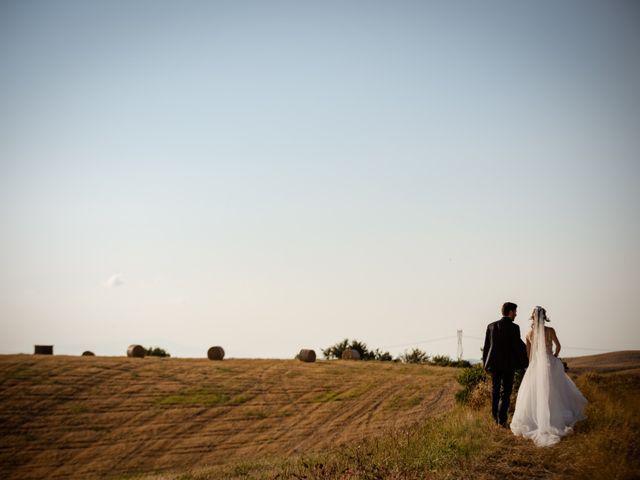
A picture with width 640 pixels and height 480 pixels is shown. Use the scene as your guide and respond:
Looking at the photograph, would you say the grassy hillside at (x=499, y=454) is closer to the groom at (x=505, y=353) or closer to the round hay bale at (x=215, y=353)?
the groom at (x=505, y=353)

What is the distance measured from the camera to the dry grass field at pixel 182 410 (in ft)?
75.8

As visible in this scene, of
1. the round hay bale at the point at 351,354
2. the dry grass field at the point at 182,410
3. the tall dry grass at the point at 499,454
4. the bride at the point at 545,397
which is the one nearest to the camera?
the tall dry grass at the point at 499,454

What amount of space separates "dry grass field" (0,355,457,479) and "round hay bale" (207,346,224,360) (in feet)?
12.2

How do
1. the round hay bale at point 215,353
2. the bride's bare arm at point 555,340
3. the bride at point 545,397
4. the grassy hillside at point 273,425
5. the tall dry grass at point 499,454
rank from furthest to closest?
the round hay bale at point 215,353, the bride's bare arm at point 555,340, the bride at point 545,397, the grassy hillside at point 273,425, the tall dry grass at point 499,454

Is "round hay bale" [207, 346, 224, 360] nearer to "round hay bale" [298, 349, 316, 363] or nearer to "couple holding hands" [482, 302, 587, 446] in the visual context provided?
"round hay bale" [298, 349, 316, 363]

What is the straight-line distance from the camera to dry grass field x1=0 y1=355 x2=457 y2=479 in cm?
2309

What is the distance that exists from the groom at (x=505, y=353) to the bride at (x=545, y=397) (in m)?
0.32

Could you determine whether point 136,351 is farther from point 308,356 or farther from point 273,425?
point 273,425

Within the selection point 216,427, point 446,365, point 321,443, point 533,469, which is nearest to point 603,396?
point 533,469

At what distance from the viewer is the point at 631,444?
30.2 ft

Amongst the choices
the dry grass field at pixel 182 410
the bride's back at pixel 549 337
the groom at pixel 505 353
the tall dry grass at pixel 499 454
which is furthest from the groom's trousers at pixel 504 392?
the dry grass field at pixel 182 410

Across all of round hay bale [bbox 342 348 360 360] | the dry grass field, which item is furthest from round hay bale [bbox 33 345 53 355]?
round hay bale [bbox 342 348 360 360]

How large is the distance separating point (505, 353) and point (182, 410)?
70.7ft

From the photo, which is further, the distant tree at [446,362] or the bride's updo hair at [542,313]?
the distant tree at [446,362]
